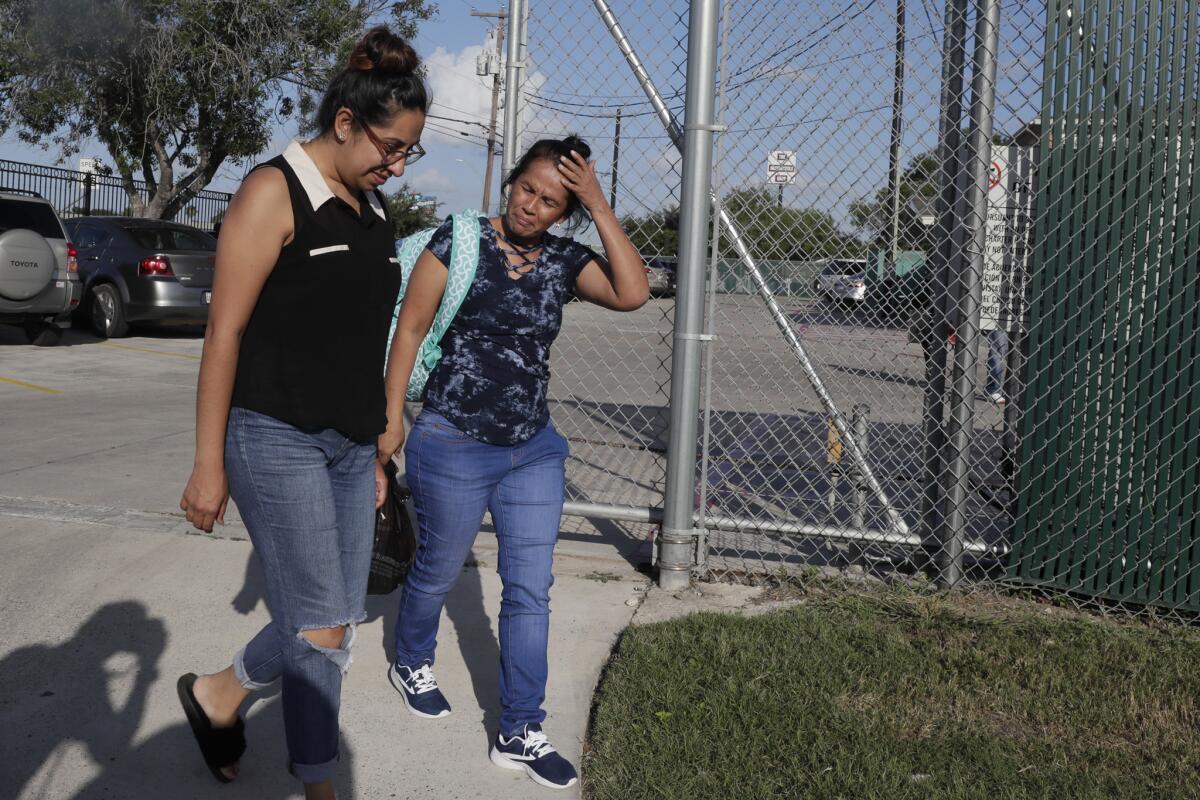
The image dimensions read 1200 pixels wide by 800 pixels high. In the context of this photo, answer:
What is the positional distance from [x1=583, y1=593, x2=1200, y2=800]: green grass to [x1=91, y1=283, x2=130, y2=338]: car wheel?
1230cm

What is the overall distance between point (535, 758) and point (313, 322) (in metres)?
1.45

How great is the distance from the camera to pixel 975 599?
4785 millimetres

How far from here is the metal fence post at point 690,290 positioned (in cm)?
462

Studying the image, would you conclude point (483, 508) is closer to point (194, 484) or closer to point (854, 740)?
point (194, 484)

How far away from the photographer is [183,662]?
13.1 ft

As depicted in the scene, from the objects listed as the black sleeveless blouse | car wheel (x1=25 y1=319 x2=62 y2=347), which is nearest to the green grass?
the black sleeveless blouse

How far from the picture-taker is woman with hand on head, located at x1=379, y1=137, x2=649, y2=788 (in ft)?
10.9

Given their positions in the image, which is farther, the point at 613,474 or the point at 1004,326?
the point at 613,474

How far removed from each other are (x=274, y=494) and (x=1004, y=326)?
336cm

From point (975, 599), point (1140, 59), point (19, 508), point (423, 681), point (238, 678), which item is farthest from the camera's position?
point (19, 508)

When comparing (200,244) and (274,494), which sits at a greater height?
(200,244)

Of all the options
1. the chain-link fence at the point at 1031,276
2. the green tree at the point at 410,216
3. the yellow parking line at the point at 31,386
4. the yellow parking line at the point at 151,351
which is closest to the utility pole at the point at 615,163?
the chain-link fence at the point at 1031,276

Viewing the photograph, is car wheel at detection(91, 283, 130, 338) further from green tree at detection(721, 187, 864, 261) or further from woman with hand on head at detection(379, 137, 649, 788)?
woman with hand on head at detection(379, 137, 649, 788)

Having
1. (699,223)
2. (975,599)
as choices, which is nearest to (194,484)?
(699,223)
